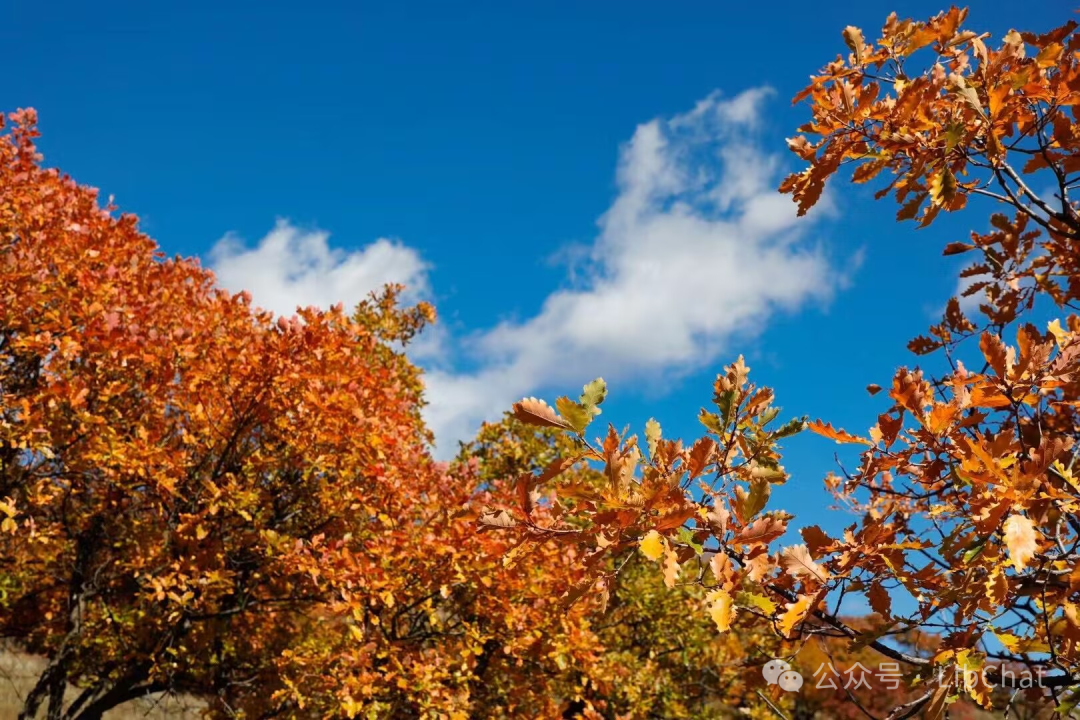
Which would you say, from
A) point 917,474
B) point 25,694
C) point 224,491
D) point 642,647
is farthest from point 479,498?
point 25,694

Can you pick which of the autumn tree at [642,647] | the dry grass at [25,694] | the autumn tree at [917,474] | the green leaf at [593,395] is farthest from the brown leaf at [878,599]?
the dry grass at [25,694]

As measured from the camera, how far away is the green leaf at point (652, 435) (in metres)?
2.10

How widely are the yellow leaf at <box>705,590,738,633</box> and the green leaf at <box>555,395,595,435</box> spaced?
1.79 feet

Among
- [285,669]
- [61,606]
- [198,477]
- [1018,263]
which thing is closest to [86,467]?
[198,477]

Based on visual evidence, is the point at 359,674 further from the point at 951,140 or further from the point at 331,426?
the point at 951,140

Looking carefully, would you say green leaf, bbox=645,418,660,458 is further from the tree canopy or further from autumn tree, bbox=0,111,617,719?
autumn tree, bbox=0,111,617,719

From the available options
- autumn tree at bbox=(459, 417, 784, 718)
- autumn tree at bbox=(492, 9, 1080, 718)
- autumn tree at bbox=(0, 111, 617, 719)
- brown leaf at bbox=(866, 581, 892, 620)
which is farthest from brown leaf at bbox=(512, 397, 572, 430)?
autumn tree at bbox=(459, 417, 784, 718)

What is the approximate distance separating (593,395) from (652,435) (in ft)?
1.25

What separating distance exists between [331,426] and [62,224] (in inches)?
128

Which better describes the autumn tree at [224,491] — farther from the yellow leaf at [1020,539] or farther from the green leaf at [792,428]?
the yellow leaf at [1020,539]

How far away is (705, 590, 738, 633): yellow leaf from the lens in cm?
173

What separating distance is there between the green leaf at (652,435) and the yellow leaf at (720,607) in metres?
0.46

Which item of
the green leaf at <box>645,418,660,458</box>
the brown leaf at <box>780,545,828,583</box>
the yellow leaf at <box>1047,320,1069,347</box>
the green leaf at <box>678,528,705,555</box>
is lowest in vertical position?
the green leaf at <box>678,528,705,555</box>

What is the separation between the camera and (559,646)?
20.6ft
